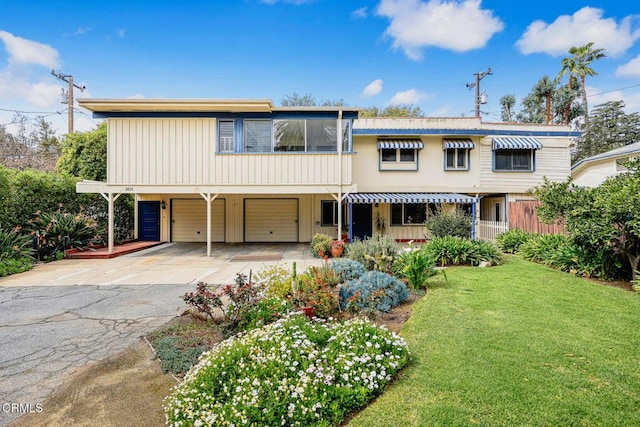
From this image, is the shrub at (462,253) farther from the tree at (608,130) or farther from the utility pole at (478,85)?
the tree at (608,130)

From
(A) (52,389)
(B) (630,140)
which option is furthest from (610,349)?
(B) (630,140)

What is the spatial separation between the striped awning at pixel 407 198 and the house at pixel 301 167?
46 millimetres

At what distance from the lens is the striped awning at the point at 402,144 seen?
1398 centimetres

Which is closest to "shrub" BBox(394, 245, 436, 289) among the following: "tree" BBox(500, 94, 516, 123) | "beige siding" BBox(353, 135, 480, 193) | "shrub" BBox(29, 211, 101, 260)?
"beige siding" BBox(353, 135, 480, 193)

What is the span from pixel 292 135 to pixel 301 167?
130 centimetres

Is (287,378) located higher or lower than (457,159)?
lower

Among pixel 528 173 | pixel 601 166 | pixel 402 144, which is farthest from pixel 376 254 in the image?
pixel 601 166

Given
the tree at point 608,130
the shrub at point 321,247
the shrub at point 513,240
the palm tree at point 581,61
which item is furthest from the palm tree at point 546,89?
the shrub at point 321,247

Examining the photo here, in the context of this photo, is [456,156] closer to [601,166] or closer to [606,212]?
[606,212]

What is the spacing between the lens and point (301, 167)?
11.8 meters

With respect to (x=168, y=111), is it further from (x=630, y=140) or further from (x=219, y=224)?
(x=630, y=140)

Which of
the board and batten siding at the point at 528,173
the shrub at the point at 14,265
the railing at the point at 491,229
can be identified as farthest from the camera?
the board and batten siding at the point at 528,173

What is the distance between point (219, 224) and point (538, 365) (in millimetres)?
14738

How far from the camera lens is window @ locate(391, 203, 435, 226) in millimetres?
15203
